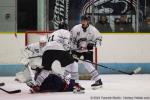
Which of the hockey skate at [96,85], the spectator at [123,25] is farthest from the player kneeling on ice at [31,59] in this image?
the spectator at [123,25]

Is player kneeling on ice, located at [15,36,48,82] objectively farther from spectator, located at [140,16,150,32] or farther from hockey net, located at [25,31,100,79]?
spectator, located at [140,16,150,32]

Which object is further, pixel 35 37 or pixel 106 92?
pixel 35 37

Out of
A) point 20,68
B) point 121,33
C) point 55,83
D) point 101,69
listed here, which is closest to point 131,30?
point 121,33

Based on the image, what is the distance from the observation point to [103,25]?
11281 mm

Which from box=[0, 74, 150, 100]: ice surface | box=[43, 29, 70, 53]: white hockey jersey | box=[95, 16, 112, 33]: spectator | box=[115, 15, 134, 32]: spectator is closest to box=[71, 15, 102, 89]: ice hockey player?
box=[0, 74, 150, 100]: ice surface

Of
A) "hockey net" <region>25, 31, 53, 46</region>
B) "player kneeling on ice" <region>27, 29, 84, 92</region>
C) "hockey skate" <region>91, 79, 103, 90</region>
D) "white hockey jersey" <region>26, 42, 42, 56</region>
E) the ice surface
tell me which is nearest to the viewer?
the ice surface

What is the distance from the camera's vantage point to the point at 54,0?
11.4m

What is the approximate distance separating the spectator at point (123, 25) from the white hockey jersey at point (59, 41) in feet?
11.5

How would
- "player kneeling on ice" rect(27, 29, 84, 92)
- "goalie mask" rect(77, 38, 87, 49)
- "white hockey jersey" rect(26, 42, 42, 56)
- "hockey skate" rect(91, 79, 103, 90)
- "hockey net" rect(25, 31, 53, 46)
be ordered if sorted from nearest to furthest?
"player kneeling on ice" rect(27, 29, 84, 92) → "white hockey jersey" rect(26, 42, 42, 56) → "hockey skate" rect(91, 79, 103, 90) → "goalie mask" rect(77, 38, 87, 49) → "hockey net" rect(25, 31, 53, 46)

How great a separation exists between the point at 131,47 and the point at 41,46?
3.36 meters

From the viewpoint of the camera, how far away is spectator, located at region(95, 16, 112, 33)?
1120cm

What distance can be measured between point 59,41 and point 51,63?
33 centimetres

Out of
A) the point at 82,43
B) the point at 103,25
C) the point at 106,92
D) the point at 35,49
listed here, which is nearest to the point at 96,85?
the point at 106,92

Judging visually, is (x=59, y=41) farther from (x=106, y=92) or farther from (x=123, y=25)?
(x=123, y=25)
